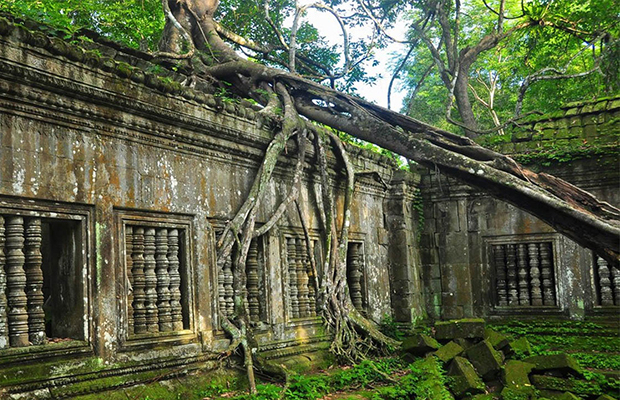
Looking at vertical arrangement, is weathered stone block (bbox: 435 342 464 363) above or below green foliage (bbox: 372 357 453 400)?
above

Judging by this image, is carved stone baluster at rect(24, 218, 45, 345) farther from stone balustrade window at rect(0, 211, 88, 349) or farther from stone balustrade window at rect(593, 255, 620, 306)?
stone balustrade window at rect(593, 255, 620, 306)

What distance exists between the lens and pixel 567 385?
563cm

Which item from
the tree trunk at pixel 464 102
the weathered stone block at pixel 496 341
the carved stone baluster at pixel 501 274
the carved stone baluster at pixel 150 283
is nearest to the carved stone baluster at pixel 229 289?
the carved stone baluster at pixel 150 283

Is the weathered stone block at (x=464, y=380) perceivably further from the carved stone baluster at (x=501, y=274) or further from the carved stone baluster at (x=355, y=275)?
the carved stone baluster at (x=501, y=274)

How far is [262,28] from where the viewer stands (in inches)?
460

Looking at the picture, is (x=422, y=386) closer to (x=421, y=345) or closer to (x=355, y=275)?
(x=421, y=345)

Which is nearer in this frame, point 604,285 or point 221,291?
point 221,291

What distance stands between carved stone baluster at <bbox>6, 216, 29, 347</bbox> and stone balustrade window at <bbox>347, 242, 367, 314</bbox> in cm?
467

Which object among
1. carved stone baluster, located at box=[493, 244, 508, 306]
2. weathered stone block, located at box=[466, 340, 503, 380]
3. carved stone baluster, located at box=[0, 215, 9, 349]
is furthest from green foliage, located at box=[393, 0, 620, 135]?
carved stone baluster, located at box=[0, 215, 9, 349]

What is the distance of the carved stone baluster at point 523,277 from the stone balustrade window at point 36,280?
20.9 ft

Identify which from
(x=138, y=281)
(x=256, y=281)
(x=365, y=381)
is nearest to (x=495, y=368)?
(x=365, y=381)

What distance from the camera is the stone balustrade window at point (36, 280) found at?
3967 millimetres

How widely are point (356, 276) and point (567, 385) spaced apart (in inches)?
122

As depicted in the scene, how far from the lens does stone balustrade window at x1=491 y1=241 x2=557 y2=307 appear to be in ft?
28.1
